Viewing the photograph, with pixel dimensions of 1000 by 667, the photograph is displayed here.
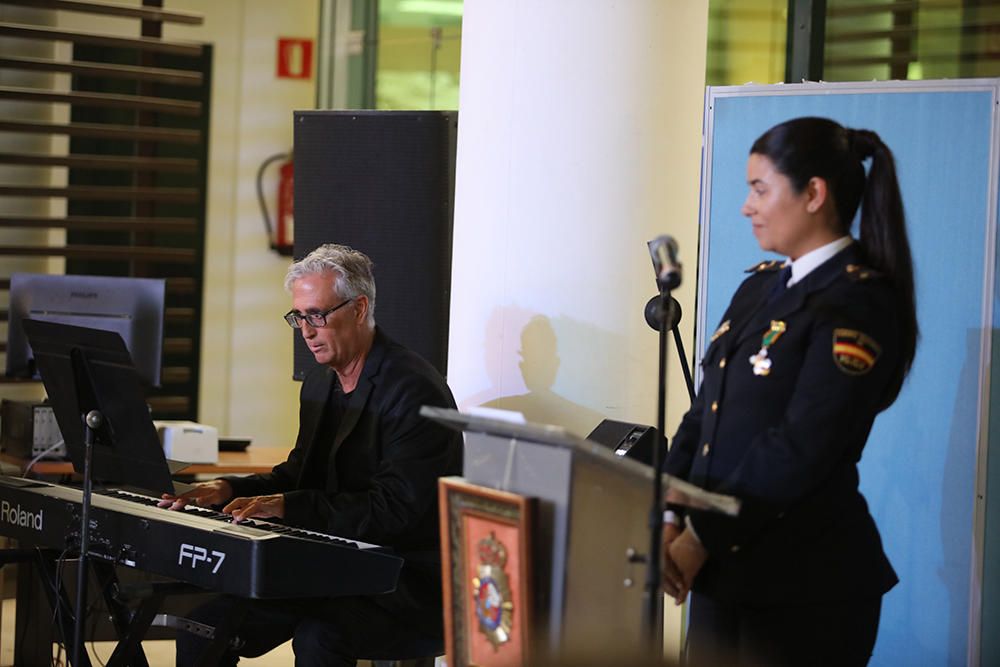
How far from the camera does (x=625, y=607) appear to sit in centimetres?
219

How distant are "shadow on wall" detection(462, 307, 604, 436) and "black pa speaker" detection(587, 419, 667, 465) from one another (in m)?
0.22

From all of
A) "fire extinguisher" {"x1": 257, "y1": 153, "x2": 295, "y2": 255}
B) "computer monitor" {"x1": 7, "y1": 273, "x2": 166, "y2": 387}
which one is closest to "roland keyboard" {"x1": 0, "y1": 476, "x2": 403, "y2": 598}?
"computer monitor" {"x1": 7, "y1": 273, "x2": 166, "y2": 387}

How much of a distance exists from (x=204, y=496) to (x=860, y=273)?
69.4 inches

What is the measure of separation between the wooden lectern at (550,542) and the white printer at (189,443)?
244 cm

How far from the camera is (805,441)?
2164 mm

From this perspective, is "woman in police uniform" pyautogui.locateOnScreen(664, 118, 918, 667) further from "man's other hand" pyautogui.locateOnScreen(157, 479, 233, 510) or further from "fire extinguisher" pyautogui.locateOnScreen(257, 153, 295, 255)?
"fire extinguisher" pyautogui.locateOnScreen(257, 153, 295, 255)

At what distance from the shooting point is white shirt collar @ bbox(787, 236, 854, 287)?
223cm

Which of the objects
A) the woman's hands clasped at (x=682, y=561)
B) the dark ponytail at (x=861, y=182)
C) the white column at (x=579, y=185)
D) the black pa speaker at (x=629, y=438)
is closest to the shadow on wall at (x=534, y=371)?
the white column at (x=579, y=185)

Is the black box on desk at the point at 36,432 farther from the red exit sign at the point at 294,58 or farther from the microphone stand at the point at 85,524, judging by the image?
the red exit sign at the point at 294,58

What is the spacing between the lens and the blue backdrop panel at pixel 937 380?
11.4 feet

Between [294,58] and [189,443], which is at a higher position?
[294,58]

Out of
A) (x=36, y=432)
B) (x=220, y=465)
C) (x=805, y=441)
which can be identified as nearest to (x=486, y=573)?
(x=805, y=441)

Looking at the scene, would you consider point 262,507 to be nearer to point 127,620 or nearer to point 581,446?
point 127,620

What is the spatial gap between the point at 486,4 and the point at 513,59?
0.62 feet
